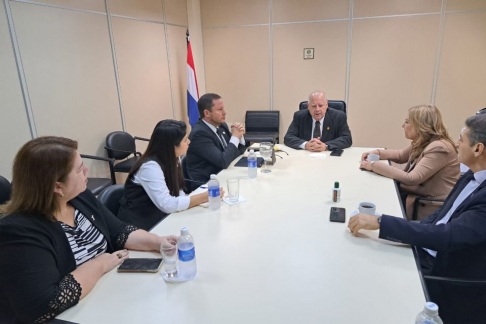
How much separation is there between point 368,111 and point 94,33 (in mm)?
4127

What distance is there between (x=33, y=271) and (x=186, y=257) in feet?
1.68

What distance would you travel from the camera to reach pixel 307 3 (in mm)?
5148

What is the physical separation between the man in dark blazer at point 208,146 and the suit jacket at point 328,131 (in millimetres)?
830

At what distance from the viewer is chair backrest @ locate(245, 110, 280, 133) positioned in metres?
5.66

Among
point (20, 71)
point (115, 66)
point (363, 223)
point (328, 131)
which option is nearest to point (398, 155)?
point (328, 131)

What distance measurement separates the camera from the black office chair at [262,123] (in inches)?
223

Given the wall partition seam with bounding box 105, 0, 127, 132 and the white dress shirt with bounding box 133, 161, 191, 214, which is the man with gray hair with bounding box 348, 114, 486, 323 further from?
the wall partition seam with bounding box 105, 0, 127, 132

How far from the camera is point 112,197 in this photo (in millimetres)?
2082

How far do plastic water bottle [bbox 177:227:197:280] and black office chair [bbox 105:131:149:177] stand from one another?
8.48 feet

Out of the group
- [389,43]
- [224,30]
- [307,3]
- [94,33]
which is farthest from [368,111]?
[94,33]

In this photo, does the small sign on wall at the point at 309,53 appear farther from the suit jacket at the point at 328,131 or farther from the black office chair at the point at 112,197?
the black office chair at the point at 112,197

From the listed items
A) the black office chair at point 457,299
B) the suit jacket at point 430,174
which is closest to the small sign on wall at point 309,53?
the suit jacket at point 430,174

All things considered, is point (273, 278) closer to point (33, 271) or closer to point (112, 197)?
point (33, 271)

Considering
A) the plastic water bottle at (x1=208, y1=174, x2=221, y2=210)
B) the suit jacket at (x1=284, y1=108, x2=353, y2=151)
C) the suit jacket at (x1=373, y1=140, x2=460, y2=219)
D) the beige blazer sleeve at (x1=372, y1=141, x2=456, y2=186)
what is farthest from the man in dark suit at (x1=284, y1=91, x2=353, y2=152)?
the plastic water bottle at (x1=208, y1=174, x2=221, y2=210)
